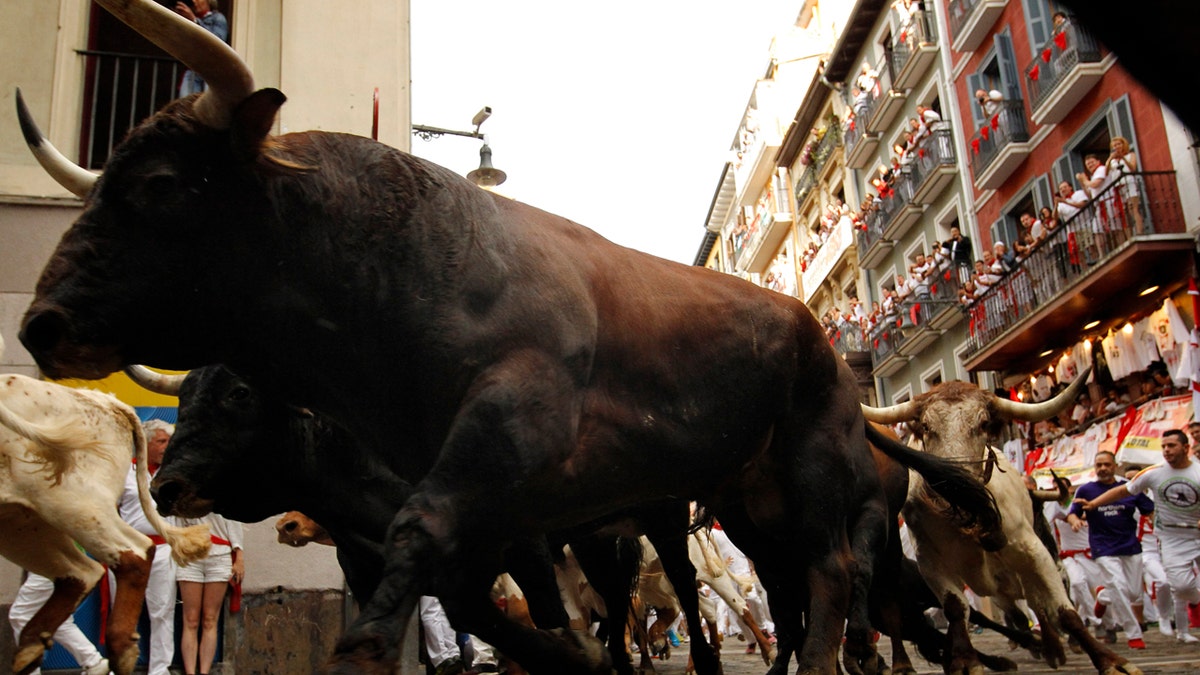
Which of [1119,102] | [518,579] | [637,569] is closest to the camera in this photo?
[518,579]

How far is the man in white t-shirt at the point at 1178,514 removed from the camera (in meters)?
12.8

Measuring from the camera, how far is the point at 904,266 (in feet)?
118

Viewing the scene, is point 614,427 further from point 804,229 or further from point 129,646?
point 804,229

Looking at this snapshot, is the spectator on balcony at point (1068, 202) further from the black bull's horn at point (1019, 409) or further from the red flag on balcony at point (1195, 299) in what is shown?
the black bull's horn at point (1019, 409)

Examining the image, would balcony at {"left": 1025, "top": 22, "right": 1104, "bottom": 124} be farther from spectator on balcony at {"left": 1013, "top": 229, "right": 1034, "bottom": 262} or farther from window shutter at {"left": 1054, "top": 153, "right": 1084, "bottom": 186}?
spectator on balcony at {"left": 1013, "top": 229, "right": 1034, "bottom": 262}

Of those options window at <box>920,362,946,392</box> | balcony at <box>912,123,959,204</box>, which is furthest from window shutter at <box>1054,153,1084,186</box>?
window at <box>920,362,946,392</box>

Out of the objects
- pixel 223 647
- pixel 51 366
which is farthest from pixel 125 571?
pixel 51 366

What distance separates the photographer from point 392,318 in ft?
12.6

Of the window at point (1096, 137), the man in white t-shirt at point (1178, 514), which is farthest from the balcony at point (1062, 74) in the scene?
the man in white t-shirt at point (1178, 514)

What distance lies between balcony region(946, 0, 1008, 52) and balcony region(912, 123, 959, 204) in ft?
7.84

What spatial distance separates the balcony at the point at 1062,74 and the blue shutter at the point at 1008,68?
4.61 feet

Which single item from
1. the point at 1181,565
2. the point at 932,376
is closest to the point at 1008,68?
the point at 932,376

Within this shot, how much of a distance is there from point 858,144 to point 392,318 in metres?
35.7

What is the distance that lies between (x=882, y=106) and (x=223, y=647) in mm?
30208
